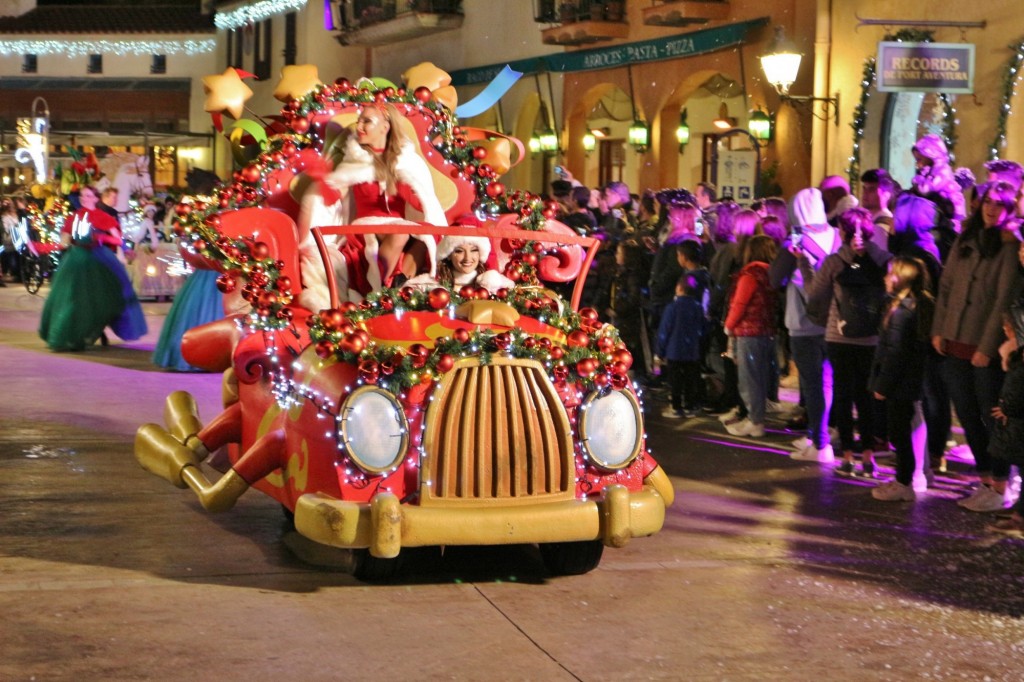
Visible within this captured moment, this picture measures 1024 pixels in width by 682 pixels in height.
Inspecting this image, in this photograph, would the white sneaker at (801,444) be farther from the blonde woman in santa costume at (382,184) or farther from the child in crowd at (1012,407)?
the blonde woman in santa costume at (382,184)

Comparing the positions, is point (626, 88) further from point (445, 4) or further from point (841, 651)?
point (841, 651)

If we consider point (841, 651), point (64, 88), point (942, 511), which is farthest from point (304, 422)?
point (64, 88)

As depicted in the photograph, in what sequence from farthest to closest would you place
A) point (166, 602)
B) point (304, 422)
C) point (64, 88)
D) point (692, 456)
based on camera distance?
1. point (64, 88)
2. point (692, 456)
3. point (304, 422)
4. point (166, 602)

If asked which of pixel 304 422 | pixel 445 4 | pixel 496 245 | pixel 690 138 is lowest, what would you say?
pixel 304 422

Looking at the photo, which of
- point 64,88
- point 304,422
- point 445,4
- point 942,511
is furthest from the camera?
point 64,88

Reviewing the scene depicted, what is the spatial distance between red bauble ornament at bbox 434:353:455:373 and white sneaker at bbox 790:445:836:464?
4607 mm

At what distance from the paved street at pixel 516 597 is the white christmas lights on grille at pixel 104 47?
5470cm

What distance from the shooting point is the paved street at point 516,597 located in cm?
544

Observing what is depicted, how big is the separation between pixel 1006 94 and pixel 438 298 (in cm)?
1053

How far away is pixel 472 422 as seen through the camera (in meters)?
6.27

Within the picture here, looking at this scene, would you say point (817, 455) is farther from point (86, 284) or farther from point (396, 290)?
point (86, 284)

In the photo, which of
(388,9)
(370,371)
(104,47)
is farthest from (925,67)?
(104,47)

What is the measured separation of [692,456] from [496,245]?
9.91ft

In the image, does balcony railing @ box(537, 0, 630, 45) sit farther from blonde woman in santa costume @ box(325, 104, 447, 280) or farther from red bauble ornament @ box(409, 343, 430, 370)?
red bauble ornament @ box(409, 343, 430, 370)
